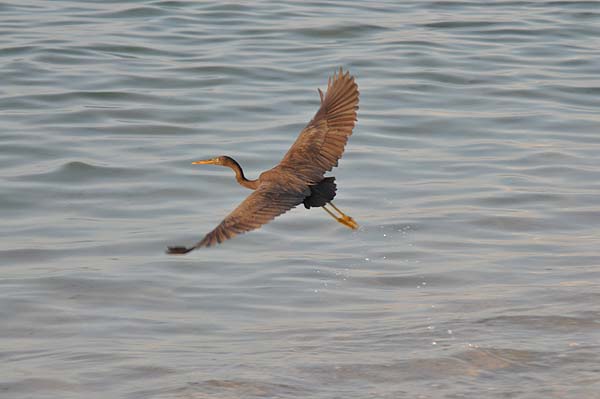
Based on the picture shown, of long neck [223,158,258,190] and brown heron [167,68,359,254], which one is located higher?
brown heron [167,68,359,254]

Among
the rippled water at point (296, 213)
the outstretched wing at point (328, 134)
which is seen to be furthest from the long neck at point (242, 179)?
the rippled water at point (296, 213)

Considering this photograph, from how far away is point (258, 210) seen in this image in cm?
684

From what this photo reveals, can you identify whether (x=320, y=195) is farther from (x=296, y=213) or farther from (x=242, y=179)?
(x=296, y=213)

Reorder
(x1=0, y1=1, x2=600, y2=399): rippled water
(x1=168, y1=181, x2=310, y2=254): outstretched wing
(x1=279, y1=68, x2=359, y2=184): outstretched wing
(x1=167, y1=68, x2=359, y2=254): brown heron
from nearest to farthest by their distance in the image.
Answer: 1. (x1=168, y1=181, x2=310, y2=254): outstretched wing
2. (x1=167, y1=68, x2=359, y2=254): brown heron
3. (x1=0, y1=1, x2=600, y2=399): rippled water
4. (x1=279, y1=68, x2=359, y2=184): outstretched wing

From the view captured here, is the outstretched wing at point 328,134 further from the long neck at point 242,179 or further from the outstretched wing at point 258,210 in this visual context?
the outstretched wing at point 258,210

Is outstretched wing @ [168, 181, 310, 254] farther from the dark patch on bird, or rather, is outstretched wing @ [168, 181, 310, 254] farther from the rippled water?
the rippled water

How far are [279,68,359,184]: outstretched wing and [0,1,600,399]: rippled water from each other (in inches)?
42.1

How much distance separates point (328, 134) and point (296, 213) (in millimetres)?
2934

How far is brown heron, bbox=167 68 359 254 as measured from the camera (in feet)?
22.1

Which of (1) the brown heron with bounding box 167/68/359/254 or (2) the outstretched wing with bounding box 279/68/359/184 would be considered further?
(2) the outstretched wing with bounding box 279/68/359/184

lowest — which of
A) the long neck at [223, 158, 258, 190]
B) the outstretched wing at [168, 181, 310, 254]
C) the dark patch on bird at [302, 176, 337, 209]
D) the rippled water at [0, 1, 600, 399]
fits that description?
the rippled water at [0, 1, 600, 399]

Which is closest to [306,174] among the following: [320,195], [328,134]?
[320,195]

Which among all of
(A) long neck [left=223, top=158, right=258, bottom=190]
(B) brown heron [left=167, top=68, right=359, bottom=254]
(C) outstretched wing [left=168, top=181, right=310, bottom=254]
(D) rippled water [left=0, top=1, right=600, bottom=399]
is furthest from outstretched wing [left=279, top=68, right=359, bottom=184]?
(D) rippled water [left=0, top=1, right=600, bottom=399]

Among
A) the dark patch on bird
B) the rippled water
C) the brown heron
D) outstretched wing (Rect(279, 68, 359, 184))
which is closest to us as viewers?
the brown heron
